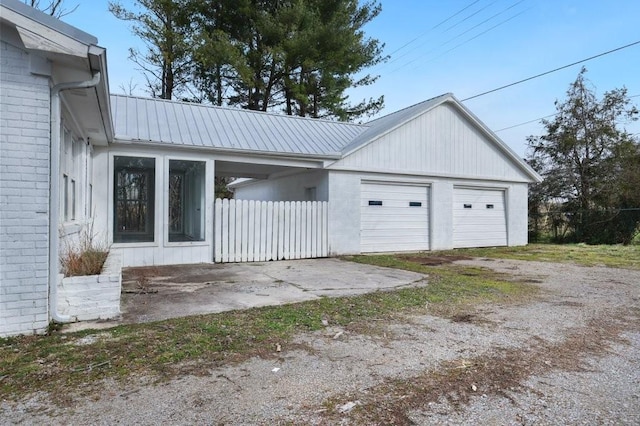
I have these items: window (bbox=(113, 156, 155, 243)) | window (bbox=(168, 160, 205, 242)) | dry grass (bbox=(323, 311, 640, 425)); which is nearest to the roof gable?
window (bbox=(168, 160, 205, 242))

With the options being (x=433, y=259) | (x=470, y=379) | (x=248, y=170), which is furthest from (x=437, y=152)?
(x=470, y=379)

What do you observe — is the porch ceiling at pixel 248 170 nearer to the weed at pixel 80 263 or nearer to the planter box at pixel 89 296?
the weed at pixel 80 263

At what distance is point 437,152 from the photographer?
1323 cm

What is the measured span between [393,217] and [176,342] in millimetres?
9467

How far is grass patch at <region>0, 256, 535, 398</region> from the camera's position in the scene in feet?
10.3

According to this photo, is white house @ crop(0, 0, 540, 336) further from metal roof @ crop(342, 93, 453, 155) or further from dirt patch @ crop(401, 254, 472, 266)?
dirt patch @ crop(401, 254, 472, 266)

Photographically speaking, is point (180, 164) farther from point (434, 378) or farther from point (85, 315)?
point (434, 378)

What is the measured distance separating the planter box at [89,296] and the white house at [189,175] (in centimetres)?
19

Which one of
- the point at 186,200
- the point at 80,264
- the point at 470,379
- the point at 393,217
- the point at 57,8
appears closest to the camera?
the point at 470,379

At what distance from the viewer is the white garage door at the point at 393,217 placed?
39.8ft

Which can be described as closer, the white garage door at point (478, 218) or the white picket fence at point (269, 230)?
the white picket fence at point (269, 230)

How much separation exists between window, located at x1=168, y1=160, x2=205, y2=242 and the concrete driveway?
4.39ft

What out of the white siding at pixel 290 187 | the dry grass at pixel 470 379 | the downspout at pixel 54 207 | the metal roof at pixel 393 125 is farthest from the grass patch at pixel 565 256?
the downspout at pixel 54 207

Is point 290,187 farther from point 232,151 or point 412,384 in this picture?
point 412,384
